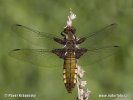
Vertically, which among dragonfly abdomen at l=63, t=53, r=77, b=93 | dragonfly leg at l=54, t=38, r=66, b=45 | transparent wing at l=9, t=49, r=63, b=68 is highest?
dragonfly leg at l=54, t=38, r=66, b=45

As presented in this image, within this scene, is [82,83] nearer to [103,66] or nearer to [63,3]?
[103,66]

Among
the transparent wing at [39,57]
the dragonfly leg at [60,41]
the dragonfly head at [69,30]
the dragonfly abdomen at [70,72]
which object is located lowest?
the dragonfly abdomen at [70,72]

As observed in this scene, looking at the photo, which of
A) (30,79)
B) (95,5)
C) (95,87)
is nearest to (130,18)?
(95,5)

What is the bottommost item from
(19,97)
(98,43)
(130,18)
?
(19,97)

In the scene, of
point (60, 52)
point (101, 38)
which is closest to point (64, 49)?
point (60, 52)

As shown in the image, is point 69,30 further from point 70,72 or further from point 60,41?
point 70,72

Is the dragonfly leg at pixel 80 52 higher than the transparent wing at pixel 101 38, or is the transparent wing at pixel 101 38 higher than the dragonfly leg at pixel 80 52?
the transparent wing at pixel 101 38
